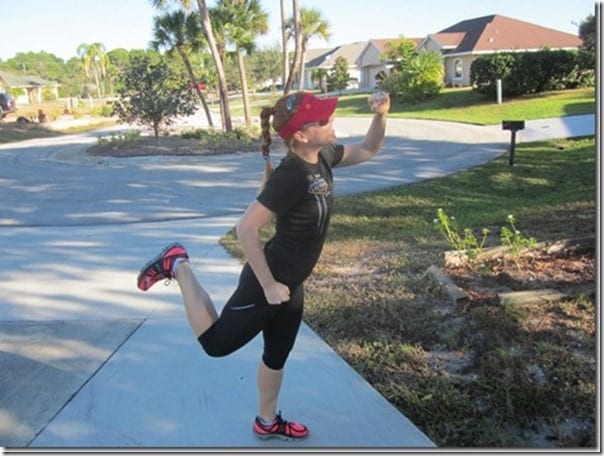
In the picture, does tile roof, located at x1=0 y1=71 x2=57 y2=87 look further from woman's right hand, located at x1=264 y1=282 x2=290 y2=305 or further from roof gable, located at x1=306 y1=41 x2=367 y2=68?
woman's right hand, located at x1=264 y1=282 x2=290 y2=305

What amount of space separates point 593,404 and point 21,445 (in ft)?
8.68

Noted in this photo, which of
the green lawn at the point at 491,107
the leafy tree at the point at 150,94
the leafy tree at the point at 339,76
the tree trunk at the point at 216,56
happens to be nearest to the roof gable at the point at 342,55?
the leafy tree at the point at 339,76

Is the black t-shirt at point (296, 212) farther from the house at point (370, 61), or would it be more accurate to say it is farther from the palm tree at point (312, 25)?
the house at point (370, 61)

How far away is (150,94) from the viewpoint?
18.5 m

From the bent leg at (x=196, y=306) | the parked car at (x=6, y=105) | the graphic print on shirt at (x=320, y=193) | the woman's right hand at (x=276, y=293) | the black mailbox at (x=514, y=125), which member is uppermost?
the parked car at (x=6, y=105)

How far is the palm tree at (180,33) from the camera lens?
2245cm

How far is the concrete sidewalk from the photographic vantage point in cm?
280

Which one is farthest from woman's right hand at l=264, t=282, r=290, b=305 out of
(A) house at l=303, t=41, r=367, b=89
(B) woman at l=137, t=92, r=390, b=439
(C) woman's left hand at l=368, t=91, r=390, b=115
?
(A) house at l=303, t=41, r=367, b=89

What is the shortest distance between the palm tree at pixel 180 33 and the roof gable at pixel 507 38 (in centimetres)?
2277

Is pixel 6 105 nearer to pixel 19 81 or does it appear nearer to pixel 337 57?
pixel 19 81

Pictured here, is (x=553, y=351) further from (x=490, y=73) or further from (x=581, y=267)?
(x=490, y=73)

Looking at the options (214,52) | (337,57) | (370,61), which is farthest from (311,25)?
(337,57)

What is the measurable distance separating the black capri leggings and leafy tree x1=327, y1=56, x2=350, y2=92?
179 ft

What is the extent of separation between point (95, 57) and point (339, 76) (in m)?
40.3
